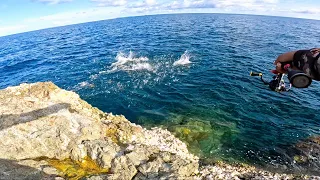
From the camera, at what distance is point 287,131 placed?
677 inches

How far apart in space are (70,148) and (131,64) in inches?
924

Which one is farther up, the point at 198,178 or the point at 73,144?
the point at 73,144

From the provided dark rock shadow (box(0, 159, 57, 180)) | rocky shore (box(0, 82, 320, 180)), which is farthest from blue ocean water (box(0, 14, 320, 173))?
dark rock shadow (box(0, 159, 57, 180))

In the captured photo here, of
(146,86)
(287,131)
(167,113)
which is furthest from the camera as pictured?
(146,86)

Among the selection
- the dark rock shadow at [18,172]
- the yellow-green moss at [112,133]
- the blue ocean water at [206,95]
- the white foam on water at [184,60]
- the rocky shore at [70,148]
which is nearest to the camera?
the dark rock shadow at [18,172]

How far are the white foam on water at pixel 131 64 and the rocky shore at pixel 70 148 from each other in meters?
18.2

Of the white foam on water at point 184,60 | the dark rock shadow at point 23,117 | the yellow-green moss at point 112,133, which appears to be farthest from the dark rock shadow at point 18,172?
the white foam on water at point 184,60

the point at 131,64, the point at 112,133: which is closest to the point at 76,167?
the point at 112,133

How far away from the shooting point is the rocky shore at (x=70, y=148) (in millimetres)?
9336

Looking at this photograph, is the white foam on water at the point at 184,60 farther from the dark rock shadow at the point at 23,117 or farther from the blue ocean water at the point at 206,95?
the dark rock shadow at the point at 23,117

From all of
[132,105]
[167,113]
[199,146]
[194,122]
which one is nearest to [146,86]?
[132,105]

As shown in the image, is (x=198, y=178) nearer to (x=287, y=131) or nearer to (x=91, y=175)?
(x=91, y=175)

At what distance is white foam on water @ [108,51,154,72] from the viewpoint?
30923 millimetres

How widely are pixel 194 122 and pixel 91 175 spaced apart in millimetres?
10218
